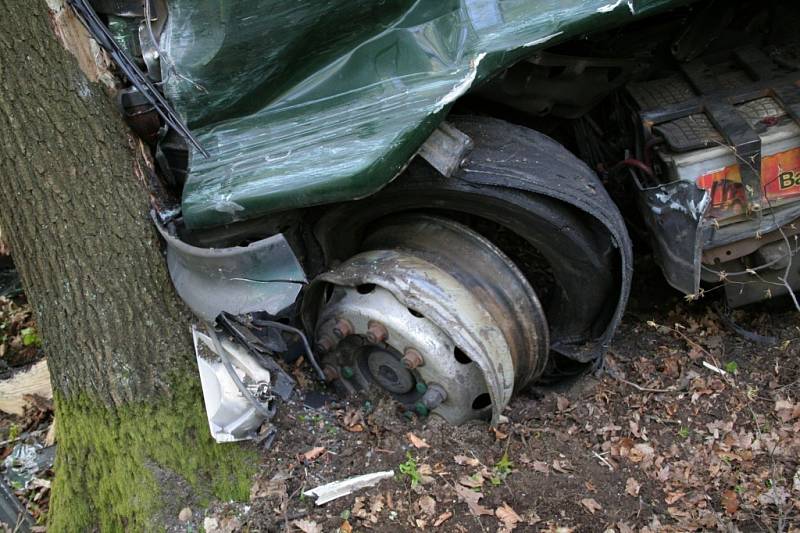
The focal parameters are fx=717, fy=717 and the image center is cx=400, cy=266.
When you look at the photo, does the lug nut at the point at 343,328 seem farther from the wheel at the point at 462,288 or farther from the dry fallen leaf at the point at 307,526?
the dry fallen leaf at the point at 307,526

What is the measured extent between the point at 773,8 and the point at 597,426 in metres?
1.77

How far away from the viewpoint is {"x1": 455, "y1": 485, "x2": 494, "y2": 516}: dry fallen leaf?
7.20 feet

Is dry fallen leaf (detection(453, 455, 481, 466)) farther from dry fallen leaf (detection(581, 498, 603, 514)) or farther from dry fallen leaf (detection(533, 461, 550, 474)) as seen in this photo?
dry fallen leaf (detection(581, 498, 603, 514))

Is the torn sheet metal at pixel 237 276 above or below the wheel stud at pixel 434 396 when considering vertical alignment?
above

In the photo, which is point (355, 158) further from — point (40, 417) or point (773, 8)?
point (40, 417)

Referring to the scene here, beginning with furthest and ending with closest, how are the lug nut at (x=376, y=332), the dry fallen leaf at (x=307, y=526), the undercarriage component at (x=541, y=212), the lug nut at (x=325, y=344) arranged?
1. the lug nut at (x=325, y=344)
2. the lug nut at (x=376, y=332)
3. the undercarriage component at (x=541, y=212)
4. the dry fallen leaf at (x=307, y=526)

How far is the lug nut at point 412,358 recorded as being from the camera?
244 cm

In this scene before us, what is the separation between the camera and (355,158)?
210cm

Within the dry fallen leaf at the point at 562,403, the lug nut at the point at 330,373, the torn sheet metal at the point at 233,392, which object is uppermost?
the torn sheet metal at the point at 233,392

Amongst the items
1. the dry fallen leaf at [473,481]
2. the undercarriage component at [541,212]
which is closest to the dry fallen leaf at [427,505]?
the dry fallen leaf at [473,481]

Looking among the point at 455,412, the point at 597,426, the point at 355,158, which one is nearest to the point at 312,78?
the point at 355,158

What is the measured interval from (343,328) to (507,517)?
85 centimetres

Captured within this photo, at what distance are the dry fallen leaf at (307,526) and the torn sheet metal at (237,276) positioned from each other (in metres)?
0.67

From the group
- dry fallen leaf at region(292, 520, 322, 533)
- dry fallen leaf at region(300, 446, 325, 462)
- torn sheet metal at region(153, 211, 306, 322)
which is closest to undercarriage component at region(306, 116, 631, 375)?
torn sheet metal at region(153, 211, 306, 322)
